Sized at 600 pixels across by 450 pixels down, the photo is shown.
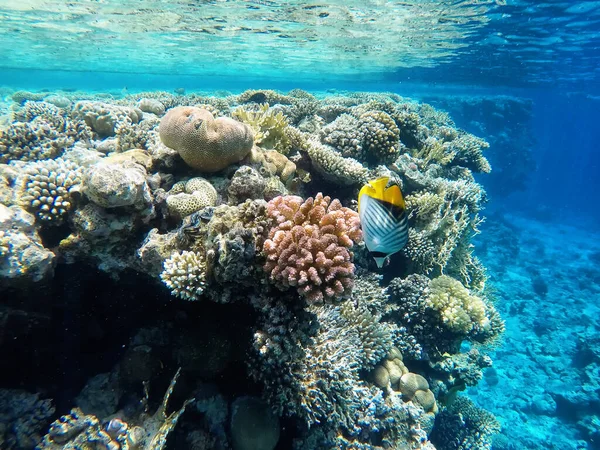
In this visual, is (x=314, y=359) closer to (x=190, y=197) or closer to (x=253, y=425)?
(x=253, y=425)

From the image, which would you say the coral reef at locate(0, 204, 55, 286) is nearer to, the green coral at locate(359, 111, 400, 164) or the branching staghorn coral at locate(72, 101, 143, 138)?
the branching staghorn coral at locate(72, 101, 143, 138)

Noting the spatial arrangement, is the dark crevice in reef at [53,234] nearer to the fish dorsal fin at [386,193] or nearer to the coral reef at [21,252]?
the coral reef at [21,252]

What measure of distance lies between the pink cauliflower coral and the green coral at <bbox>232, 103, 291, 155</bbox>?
267cm

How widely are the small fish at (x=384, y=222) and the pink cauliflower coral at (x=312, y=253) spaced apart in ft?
2.55

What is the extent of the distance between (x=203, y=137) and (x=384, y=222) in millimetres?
2687

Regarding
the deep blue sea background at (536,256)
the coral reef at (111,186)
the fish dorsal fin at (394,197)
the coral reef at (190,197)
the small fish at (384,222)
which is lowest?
the deep blue sea background at (536,256)

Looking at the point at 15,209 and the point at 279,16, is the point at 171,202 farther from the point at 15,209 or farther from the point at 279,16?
the point at 279,16

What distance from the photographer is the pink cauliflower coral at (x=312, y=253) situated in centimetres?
288

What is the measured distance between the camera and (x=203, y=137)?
150 inches

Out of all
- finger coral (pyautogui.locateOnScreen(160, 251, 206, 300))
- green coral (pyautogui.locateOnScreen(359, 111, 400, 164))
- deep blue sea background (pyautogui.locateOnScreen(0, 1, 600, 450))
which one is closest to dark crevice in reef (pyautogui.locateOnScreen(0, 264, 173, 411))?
finger coral (pyautogui.locateOnScreen(160, 251, 206, 300))

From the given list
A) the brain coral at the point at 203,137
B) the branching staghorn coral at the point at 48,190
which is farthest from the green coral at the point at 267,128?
the branching staghorn coral at the point at 48,190

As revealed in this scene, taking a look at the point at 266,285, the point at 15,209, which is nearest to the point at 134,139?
the point at 15,209

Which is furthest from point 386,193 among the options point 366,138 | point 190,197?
point 366,138

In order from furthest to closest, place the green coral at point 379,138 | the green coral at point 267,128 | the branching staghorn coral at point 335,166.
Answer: the green coral at point 379,138 < the branching staghorn coral at point 335,166 < the green coral at point 267,128
